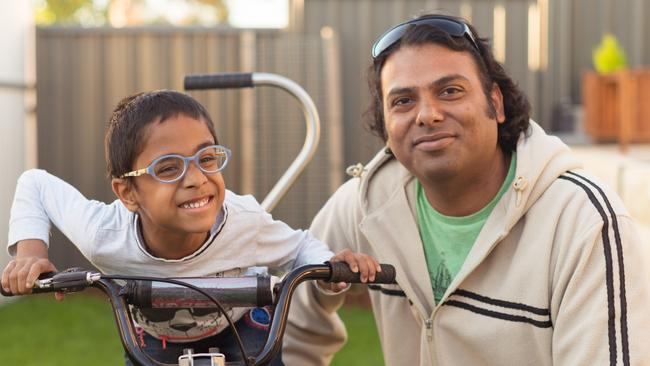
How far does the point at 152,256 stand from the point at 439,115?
0.87 m

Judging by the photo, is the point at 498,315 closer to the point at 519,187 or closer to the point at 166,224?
the point at 519,187

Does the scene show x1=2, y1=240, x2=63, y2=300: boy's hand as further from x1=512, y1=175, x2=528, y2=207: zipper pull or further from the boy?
x1=512, y1=175, x2=528, y2=207: zipper pull

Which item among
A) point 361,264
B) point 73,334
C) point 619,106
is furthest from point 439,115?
point 619,106

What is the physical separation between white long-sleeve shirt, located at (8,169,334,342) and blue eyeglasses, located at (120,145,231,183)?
31 cm

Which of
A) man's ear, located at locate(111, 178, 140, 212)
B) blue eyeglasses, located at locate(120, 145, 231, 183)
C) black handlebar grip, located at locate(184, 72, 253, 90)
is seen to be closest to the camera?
blue eyeglasses, located at locate(120, 145, 231, 183)

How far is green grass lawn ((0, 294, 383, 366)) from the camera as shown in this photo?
6.49 meters

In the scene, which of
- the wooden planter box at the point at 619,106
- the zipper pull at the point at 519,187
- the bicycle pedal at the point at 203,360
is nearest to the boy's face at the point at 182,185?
the bicycle pedal at the point at 203,360

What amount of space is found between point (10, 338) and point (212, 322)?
462 centimetres

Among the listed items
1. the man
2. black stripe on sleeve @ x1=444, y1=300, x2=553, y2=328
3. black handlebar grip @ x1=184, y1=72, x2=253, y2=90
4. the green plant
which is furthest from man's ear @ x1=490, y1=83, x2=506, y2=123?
the green plant

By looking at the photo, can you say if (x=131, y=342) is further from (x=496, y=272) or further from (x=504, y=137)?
(x=504, y=137)

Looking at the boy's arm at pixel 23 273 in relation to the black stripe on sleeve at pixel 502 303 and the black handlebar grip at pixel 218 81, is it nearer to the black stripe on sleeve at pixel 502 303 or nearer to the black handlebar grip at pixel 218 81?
the black handlebar grip at pixel 218 81

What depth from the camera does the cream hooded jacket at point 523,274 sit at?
8.70 ft

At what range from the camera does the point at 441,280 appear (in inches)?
122

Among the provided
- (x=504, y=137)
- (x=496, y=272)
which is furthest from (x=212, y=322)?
(x=504, y=137)
